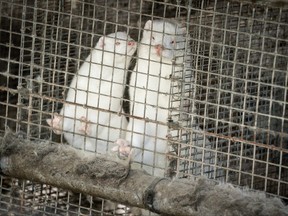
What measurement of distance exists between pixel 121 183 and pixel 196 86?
0.56m

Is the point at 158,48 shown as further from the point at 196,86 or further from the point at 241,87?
the point at 241,87

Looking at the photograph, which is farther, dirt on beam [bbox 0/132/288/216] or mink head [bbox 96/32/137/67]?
mink head [bbox 96/32/137/67]

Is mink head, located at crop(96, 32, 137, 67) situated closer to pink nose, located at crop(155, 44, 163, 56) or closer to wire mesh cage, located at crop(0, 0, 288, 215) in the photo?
wire mesh cage, located at crop(0, 0, 288, 215)

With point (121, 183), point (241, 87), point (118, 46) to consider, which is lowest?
point (121, 183)

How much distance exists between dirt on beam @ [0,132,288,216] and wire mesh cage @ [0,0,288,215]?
0.32 feet

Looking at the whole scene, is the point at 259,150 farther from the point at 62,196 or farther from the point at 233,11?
the point at 62,196

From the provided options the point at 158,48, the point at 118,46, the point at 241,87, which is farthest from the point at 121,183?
the point at 118,46

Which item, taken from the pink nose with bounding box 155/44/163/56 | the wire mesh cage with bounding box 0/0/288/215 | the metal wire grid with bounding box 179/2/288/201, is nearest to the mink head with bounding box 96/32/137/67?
the wire mesh cage with bounding box 0/0/288/215

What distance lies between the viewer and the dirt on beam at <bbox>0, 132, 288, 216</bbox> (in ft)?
9.55

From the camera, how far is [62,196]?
4.36 m

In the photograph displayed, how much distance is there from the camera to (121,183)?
318cm

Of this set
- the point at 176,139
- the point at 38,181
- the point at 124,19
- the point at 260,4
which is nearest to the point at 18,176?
the point at 38,181

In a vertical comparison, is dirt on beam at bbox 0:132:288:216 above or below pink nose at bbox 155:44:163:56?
below

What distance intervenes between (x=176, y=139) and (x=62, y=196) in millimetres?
1316
